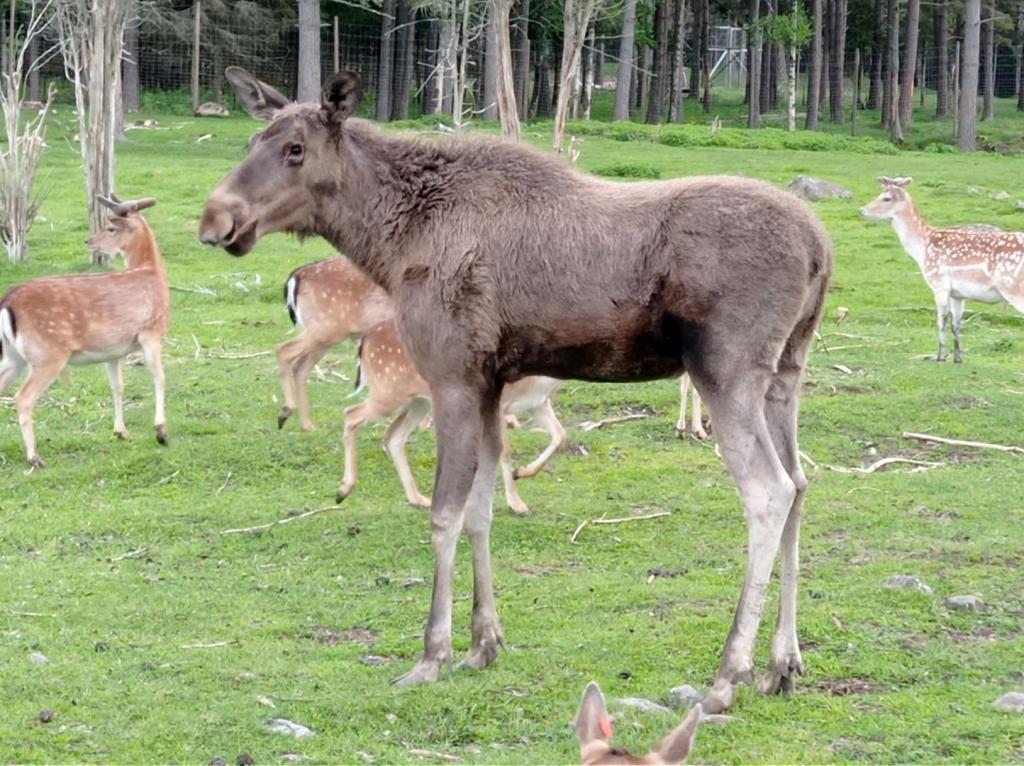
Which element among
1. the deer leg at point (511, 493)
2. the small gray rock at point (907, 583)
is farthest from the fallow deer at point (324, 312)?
the small gray rock at point (907, 583)

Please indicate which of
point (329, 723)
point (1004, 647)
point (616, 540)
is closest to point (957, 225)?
point (616, 540)

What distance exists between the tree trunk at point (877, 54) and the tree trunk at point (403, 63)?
60.4ft

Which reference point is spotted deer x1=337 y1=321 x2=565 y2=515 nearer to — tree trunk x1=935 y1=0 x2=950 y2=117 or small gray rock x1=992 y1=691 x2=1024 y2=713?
small gray rock x1=992 y1=691 x2=1024 y2=713

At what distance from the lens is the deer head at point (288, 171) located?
22.0 ft

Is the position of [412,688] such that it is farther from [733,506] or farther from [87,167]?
[87,167]

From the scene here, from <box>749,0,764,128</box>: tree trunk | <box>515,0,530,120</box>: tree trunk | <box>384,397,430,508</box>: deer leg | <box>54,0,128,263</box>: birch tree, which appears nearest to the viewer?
<box>384,397,430,508</box>: deer leg

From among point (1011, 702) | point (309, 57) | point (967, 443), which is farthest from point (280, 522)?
point (309, 57)

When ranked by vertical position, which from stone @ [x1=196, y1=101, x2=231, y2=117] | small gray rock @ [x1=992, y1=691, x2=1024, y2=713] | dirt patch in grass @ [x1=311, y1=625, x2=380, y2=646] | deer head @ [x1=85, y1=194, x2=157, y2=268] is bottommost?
dirt patch in grass @ [x1=311, y1=625, x2=380, y2=646]

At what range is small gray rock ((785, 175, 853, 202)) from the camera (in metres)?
24.4

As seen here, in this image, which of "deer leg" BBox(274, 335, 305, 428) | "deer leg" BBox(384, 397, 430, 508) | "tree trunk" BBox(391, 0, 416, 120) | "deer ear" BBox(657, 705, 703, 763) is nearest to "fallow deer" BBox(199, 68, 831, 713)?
"deer ear" BBox(657, 705, 703, 763)

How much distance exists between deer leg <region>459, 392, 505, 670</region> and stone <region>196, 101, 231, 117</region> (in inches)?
1385

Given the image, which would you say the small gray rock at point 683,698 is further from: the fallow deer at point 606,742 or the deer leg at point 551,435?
the deer leg at point 551,435

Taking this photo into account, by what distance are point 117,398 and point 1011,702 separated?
7.65 metres

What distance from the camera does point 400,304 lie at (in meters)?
6.62
